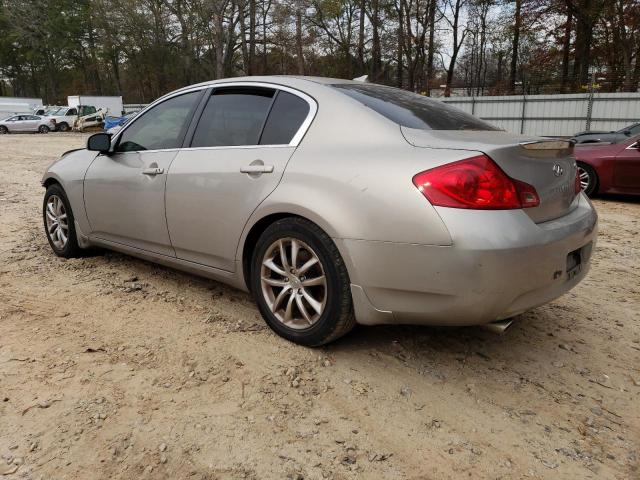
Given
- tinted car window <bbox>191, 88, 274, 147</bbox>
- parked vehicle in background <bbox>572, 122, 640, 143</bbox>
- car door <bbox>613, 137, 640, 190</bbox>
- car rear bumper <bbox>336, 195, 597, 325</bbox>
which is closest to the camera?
car rear bumper <bbox>336, 195, 597, 325</bbox>

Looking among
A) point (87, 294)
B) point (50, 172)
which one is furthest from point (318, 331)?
point (50, 172)

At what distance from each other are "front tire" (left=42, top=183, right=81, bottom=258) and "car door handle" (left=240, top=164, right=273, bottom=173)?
2310 millimetres

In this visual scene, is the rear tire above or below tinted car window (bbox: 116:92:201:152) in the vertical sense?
below

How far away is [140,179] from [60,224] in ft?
4.99

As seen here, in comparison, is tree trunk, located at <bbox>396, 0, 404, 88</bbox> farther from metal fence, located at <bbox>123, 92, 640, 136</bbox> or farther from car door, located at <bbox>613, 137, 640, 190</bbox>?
car door, located at <bbox>613, 137, 640, 190</bbox>

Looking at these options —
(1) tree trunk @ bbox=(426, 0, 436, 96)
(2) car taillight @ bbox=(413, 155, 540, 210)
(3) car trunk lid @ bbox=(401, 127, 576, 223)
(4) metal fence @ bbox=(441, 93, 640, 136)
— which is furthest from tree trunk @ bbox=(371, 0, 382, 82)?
(2) car taillight @ bbox=(413, 155, 540, 210)

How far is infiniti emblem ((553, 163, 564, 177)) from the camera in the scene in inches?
105

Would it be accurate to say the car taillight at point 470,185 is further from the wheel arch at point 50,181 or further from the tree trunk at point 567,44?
the tree trunk at point 567,44

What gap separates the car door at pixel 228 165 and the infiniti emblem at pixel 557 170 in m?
1.33

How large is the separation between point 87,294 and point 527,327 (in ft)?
10.1

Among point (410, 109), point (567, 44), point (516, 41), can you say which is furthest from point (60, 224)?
point (516, 41)

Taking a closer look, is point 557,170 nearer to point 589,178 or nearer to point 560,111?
point 589,178

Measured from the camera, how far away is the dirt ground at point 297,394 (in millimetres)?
2100

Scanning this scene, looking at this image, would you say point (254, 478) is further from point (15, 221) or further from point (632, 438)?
point (15, 221)
